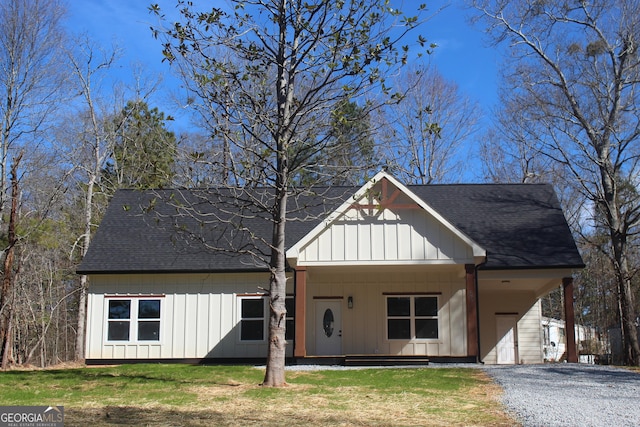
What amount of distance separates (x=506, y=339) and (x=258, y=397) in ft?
48.2

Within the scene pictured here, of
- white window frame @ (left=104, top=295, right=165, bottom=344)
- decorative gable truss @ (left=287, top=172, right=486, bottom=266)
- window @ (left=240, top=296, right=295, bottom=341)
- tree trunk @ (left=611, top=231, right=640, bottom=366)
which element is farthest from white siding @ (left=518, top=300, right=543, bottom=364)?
white window frame @ (left=104, top=295, right=165, bottom=344)

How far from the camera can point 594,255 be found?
127 ft

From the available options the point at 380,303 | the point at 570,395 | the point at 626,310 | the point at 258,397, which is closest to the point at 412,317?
the point at 380,303

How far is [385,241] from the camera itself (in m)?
19.3

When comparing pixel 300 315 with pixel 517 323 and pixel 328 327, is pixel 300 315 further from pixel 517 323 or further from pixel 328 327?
pixel 517 323

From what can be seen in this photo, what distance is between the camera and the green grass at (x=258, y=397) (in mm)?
9602

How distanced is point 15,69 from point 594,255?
30182 millimetres

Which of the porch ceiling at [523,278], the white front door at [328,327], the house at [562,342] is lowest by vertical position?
the house at [562,342]

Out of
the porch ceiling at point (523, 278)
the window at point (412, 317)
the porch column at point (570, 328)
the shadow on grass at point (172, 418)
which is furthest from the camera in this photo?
the window at point (412, 317)

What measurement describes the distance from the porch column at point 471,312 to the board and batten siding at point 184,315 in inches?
220

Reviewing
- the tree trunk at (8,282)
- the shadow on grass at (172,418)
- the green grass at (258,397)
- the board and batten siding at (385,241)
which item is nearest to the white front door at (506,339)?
the board and batten siding at (385,241)

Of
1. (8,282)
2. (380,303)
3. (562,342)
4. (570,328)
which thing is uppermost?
(8,282)

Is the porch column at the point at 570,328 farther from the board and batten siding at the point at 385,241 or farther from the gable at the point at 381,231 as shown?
the board and batten siding at the point at 385,241

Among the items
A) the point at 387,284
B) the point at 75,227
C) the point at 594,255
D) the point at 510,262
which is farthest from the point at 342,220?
the point at 594,255
